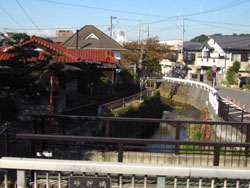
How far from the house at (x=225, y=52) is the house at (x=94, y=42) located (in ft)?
51.6

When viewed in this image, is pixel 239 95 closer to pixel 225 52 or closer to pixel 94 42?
pixel 225 52

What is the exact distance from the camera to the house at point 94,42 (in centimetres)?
3481

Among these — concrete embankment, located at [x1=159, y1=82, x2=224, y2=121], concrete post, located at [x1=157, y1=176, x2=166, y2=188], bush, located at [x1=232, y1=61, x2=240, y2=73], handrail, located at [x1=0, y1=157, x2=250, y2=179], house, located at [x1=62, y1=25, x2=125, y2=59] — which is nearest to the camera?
handrail, located at [x1=0, y1=157, x2=250, y2=179]

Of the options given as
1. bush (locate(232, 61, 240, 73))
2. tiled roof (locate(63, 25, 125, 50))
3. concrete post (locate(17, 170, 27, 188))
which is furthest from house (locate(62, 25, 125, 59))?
concrete post (locate(17, 170, 27, 188))

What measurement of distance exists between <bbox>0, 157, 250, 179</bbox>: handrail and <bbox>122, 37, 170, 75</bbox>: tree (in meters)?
37.8

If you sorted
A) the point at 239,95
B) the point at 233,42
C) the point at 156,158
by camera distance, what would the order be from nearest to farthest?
the point at 156,158 → the point at 239,95 → the point at 233,42

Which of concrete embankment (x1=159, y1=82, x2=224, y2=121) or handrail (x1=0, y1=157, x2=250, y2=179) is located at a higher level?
handrail (x1=0, y1=157, x2=250, y2=179)

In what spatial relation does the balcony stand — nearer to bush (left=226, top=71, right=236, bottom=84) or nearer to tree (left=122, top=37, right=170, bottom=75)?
bush (left=226, top=71, right=236, bottom=84)

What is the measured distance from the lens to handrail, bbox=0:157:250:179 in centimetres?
362

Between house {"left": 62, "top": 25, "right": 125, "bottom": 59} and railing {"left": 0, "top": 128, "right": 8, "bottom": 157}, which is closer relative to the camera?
railing {"left": 0, "top": 128, "right": 8, "bottom": 157}

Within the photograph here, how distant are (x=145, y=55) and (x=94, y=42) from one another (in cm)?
934

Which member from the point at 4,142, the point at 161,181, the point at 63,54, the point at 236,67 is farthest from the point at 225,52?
the point at 4,142

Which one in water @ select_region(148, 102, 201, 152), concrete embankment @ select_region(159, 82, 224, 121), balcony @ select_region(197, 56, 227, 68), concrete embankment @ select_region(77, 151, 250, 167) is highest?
balcony @ select_region(197, 56, 227, 68)

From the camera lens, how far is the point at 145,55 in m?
42.1
